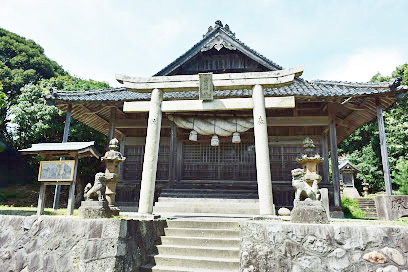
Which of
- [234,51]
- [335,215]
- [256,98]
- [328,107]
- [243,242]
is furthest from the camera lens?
[234,51]

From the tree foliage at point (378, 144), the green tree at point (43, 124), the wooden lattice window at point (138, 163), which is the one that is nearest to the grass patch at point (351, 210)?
the tree foliage at point (378, 144)

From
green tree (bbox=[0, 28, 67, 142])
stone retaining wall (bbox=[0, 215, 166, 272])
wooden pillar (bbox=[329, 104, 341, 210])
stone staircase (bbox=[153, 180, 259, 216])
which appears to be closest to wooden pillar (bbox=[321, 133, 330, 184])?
wooden pillar (bbox=[329, 104, 341, 210])

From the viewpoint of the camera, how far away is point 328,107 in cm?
1080

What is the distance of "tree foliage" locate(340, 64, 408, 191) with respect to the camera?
25.3m

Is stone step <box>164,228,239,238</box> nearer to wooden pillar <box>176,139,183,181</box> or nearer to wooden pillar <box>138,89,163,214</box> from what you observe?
wooden pillar <box>138,89,163,214</box>

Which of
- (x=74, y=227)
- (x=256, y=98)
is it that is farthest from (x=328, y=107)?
(x=74, y=227)

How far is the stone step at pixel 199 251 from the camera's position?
17.5 feet

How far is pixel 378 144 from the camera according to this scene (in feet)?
96.1

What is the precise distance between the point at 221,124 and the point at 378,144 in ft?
93.6

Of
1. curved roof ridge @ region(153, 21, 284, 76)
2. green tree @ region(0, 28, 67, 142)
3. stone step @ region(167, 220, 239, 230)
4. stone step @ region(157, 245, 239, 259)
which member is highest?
green tree @ region(0, 28, 67, 142)

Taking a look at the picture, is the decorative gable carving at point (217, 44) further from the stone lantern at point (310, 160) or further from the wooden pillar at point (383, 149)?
the wooden pillar at point (383, 149)

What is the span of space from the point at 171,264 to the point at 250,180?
6.45m

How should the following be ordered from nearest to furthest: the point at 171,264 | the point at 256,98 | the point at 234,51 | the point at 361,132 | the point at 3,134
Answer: the point at 171,264, the point at 256,98, the point at 234,51, the point at 3,134, the point at 361,132

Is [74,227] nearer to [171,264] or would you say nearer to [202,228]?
[171,264]
